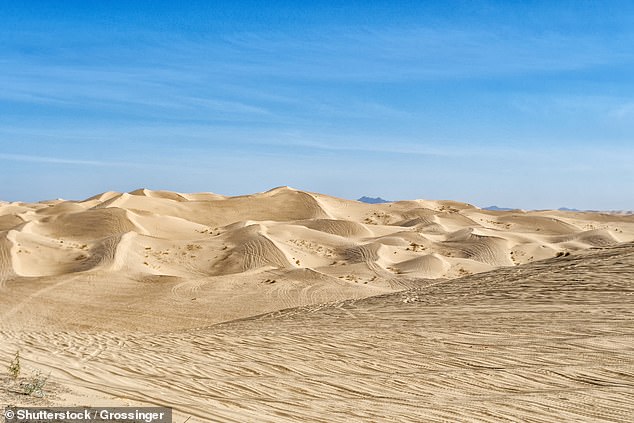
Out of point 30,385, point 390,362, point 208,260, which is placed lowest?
point 30,385

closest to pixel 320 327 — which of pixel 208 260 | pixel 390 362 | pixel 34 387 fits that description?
pixel 390 362

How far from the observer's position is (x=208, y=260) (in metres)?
28.7

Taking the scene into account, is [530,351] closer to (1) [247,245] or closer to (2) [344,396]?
(2) [344,396]

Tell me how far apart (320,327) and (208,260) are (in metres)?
16.5

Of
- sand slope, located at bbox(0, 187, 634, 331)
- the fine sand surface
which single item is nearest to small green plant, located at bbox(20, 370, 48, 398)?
the fine sand surface

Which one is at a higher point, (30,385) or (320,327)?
(320,327)

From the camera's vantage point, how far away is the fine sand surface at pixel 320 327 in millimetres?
7680

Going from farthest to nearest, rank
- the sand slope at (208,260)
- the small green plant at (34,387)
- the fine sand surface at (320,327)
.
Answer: the sand slope at (208,260), the fine sand surface at (320,327), the small green plant at (34,387)

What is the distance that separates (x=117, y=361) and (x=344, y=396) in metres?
3.88

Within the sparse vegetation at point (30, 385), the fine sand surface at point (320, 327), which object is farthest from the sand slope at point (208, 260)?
the sparse vegetation at point (30, 385)

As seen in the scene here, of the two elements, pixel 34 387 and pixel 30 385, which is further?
pixel 30 385

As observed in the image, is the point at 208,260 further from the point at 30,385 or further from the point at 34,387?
the point at 34,387

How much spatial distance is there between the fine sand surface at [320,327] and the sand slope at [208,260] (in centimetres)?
12

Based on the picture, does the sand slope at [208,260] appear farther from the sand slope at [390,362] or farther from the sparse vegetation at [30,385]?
the sparse vegetation at [30,385]
